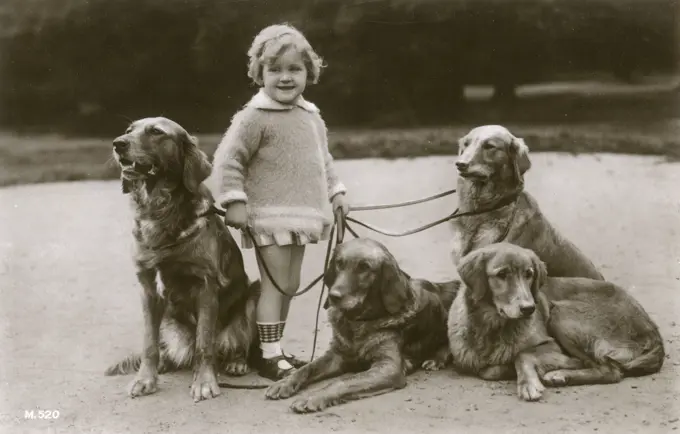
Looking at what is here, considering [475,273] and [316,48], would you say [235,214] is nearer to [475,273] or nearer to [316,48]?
[475,273]

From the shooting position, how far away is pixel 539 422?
3617mm

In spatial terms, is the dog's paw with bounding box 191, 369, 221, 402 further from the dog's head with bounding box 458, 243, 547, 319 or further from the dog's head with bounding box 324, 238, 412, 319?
the dog's head with bounding box 458, 243, 547, 319

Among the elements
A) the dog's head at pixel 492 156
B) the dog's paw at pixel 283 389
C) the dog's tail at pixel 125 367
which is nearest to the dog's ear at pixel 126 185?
the dog's tail at pixel 125 367

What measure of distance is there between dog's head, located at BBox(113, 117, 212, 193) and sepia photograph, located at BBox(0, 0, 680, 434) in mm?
11

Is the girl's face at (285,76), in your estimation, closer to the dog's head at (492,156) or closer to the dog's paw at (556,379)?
the dog's head at (492,156)

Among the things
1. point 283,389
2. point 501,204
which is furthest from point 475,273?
point 283,389

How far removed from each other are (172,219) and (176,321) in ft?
2.29

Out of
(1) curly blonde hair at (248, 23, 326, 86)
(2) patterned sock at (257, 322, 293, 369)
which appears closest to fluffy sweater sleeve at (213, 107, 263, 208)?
(1) curly blonde hair at (248, 23, 326, 86)

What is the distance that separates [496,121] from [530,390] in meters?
3.07

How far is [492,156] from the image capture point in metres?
4.35

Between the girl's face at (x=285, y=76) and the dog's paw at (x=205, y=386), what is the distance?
63.1 inches

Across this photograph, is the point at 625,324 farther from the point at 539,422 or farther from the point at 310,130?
the point at 310,130

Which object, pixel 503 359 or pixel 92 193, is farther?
pixel 92 193

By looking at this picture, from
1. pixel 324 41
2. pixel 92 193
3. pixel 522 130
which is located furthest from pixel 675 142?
pixel 92 193
